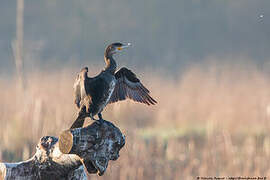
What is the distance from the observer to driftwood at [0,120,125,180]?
3555 millimetres

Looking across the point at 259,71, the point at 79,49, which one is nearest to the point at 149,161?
the point at 259,71

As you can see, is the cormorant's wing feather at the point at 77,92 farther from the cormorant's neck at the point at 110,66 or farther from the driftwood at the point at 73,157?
the driftwood at the point at 73,157

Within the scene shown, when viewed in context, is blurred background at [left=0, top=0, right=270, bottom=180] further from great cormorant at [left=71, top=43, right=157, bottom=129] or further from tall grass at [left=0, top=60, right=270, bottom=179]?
great cormorant at [left=71, top=43, right=157, bottom=129]

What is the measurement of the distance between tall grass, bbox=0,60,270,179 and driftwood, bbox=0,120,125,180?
266 cm

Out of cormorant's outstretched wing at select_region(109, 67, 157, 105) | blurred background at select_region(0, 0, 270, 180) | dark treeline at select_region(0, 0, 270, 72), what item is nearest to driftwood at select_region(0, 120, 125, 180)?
cormorant's outstretched wing at select_region(109, 67, 157, 105)

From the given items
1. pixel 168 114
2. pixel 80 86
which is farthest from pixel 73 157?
pixel 168 114

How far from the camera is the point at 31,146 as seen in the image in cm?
716

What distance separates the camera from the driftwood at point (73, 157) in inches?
140

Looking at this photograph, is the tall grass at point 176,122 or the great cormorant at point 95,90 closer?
the great cormorant at point 95,90

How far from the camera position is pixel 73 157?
355cm

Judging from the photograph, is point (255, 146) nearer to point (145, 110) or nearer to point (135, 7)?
point (145, 110)

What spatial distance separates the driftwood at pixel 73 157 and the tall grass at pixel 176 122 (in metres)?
2.66

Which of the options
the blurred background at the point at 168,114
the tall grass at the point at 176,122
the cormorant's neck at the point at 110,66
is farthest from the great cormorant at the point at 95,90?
the tall grass at the point at 176,122

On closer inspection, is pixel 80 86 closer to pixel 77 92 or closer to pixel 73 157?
pixel 77 92
